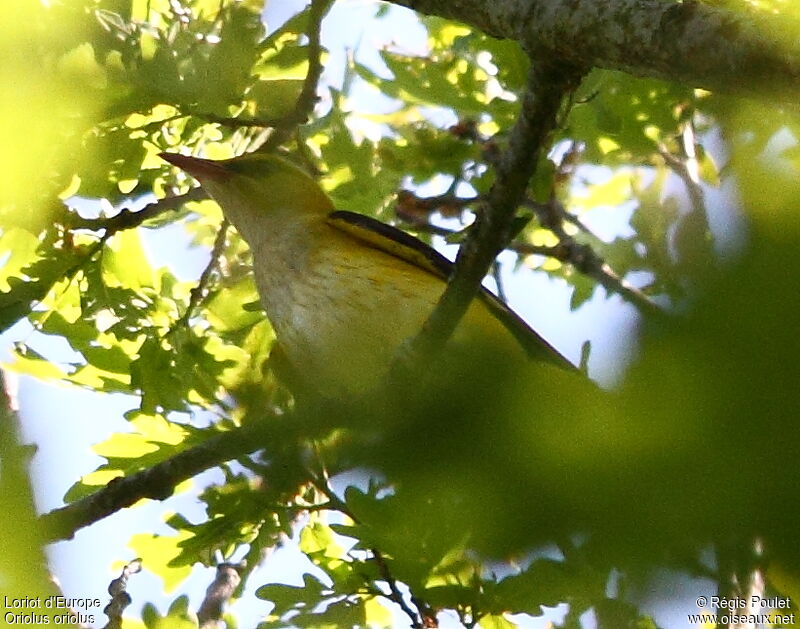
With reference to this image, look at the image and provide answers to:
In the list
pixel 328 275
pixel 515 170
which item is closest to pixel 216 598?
pixel 328 275

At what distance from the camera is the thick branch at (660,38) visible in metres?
1.82

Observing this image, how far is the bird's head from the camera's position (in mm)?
4500

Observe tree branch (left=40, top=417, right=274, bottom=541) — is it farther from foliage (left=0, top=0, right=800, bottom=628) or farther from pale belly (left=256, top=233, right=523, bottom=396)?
pale belly (left=256, top=233, right=523, bottom=396)

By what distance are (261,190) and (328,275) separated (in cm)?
90

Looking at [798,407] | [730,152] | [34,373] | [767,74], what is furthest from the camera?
[34,373]

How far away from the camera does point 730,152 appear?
97 centimetres

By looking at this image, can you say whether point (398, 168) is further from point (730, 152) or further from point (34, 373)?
point (730, 152)

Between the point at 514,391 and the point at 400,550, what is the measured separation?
1.42 metres

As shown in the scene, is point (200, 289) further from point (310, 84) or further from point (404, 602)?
point (404, 602)

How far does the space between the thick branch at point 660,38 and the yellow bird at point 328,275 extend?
51.3 inches

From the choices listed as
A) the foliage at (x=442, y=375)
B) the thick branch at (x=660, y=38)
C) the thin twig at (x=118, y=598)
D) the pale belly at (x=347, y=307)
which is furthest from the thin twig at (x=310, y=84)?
the thin twig at (x=118, y=598)

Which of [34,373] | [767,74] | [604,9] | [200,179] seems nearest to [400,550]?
[767,74]

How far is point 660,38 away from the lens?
2.11 metres

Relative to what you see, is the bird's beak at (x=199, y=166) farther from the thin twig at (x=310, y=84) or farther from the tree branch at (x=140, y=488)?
the tree branch at (x=140, y=488)
